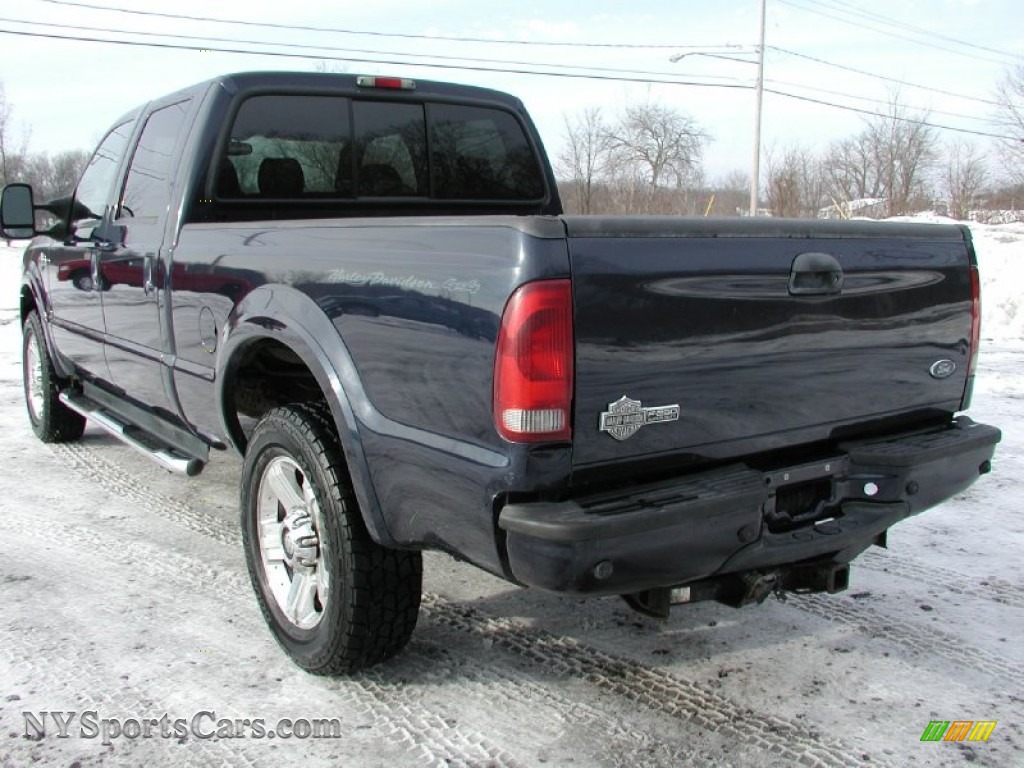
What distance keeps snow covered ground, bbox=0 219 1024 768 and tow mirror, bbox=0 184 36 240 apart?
5.29 feet

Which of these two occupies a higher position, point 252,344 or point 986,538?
point 252,344

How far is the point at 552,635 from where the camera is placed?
3305 mm

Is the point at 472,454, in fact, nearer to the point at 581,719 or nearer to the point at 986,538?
the point at 581,719

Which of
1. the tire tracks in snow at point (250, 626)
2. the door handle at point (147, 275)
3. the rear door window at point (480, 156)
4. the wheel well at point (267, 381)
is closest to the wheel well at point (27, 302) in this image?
the tire tracks in snow at point (250, 626)

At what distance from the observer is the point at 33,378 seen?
6.24 meters

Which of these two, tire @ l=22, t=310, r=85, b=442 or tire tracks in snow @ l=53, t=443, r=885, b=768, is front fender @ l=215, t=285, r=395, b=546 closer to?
tire tracks in snow @ l=53, t=443, r=885, b=768

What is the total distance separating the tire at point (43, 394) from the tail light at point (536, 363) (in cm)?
458

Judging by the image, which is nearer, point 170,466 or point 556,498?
point 556,498

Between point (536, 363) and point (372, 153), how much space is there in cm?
246

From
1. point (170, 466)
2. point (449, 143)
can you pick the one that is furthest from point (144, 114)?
point (170, 466)

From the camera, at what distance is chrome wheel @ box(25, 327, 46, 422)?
6.05 m

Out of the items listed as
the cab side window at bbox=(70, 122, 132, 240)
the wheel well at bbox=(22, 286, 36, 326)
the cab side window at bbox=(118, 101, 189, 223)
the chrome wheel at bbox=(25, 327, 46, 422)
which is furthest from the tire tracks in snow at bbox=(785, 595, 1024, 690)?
the wheel well at bbox=(22, 286, 36, 326)

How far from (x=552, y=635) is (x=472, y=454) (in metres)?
1.31

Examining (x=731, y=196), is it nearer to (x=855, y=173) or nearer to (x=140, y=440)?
(x=855, y=173)
